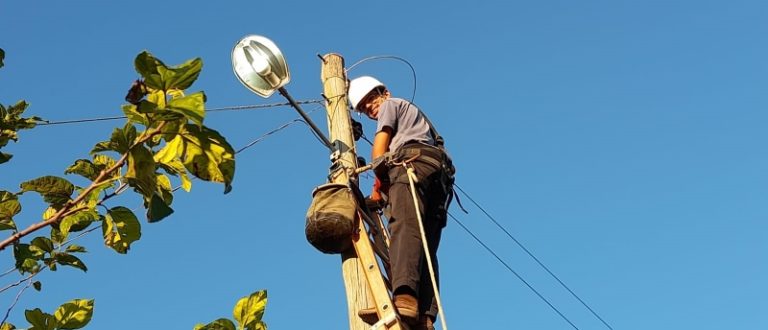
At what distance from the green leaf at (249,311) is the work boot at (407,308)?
1.79ft

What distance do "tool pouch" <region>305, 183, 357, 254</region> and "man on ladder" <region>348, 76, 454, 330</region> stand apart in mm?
186

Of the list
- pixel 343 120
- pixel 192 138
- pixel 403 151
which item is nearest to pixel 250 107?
pixel 343 120

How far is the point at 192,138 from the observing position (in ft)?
7.85

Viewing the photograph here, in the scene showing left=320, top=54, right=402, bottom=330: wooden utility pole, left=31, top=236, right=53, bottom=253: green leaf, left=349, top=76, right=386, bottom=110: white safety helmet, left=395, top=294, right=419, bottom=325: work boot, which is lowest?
left=31, top=236, right=53, bottom=253: green leaf

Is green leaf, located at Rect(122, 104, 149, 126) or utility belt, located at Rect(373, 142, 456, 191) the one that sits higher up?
utility belt, located at Rect(373, 142, 456, 191)

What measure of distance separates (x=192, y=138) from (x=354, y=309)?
2.01m

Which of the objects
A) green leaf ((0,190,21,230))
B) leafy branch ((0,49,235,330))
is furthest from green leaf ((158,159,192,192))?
green leaf ((0,190,21,230))

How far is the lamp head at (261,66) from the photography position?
5461mm

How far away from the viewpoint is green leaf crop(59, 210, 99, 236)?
107 inches

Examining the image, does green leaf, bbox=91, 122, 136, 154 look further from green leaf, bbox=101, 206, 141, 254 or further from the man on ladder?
the man on ladder

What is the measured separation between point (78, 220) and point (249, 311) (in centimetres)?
Answer: 99

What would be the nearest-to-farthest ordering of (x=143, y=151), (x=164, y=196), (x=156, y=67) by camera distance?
(x=156, y=67) → (x=143, y=151) → (x=164, y=196)

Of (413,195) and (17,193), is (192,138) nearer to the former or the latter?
(17,193)

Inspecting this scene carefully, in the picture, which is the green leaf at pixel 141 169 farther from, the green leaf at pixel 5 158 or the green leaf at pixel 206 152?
the green leaf at pixel 5 158
